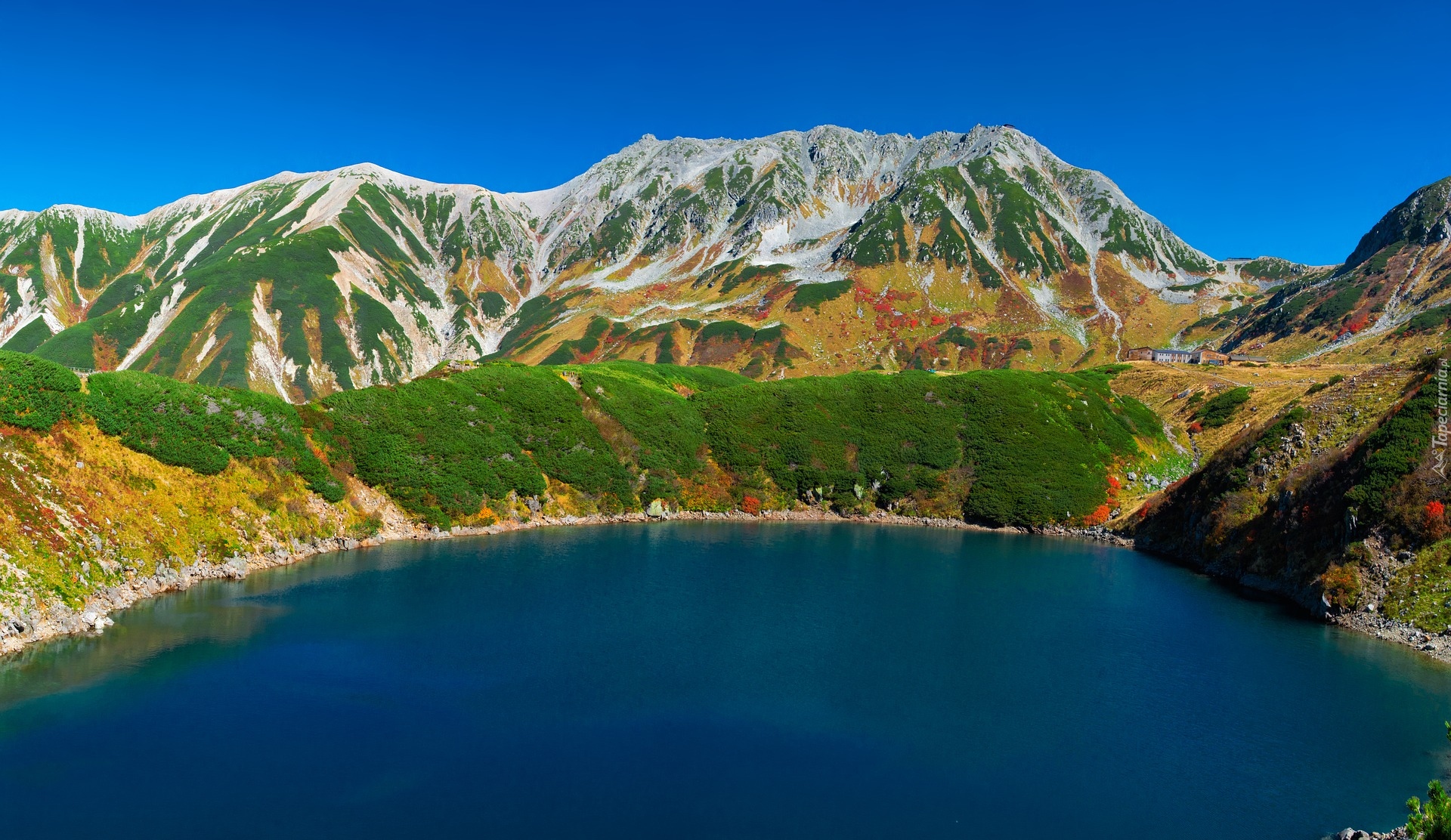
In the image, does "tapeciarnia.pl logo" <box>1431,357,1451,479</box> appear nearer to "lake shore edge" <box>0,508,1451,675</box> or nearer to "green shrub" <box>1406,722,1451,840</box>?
"lake shore edge" <box>0,508,1451,675</box>

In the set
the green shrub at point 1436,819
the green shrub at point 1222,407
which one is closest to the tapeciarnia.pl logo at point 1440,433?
the green shrub at point 1436,819

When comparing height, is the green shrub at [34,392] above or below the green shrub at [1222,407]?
below

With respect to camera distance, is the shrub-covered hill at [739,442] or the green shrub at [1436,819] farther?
the shrub-covered hill at [739,442]

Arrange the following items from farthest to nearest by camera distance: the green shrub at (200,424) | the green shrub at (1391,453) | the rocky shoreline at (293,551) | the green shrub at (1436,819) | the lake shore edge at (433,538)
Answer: the green shrub at (200,424), the green shrub at (1391,453), the lake shore edge at (433,538), the rocky shoreline at (293,551), the green shrub at (1436,819)

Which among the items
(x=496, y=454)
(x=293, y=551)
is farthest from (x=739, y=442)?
(x=293, y=551)

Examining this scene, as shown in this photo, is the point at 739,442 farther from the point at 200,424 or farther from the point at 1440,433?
the point at 1440,433

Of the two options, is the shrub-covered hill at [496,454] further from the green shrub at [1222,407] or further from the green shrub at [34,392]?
the green shrub at [1222,407]

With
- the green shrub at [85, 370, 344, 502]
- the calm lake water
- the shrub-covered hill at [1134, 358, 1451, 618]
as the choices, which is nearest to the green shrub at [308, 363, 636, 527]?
the green shrub at [85, 370, 344, 502]

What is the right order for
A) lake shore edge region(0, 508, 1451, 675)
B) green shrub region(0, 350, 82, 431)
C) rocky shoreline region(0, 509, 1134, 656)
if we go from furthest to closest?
green shrub region(0, 350, 82, 431)
lake shore edge region(0, 508, 1451, 675)
rocky shoreline region(0, 509, 1134, 656)
